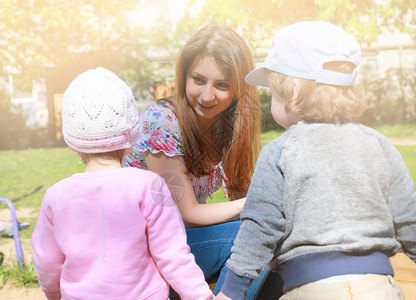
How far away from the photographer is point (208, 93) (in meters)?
1.78

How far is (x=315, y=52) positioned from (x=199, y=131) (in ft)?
2.22

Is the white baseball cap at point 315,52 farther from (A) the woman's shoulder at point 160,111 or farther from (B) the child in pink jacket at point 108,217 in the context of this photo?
(A) the woman's shoulder at point 160,111

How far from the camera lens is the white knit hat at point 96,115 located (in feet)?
4.27

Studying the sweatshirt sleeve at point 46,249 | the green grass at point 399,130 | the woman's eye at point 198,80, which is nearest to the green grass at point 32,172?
the woman's eye at point 198,80

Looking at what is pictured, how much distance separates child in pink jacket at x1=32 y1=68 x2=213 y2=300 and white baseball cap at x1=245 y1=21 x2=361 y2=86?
466 mm

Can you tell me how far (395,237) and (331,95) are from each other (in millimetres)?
453

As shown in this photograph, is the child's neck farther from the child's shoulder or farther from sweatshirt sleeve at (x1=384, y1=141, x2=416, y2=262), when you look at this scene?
sweatshirt sleeve at (x1=384, y1=141, x2=416, y2=262)

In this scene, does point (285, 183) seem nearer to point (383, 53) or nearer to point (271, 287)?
point (271, 287)

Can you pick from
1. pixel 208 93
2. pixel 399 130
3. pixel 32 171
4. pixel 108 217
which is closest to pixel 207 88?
pixel 208 93

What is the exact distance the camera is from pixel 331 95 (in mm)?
1250

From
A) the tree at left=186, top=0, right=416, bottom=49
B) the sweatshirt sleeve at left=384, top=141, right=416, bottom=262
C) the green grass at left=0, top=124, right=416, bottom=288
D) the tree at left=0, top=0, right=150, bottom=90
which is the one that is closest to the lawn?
the green grass at left=0, top=124, right=416, bottom=288

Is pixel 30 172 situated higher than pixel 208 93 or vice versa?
pixel 208 93

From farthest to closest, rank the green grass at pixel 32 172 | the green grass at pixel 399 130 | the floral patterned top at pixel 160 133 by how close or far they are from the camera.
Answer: the green grass at pixel 32 172, the green grass at pixel 399 130, the floral patterned top at pixel 160 133

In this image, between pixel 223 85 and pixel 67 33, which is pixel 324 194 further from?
pixel 67 33
